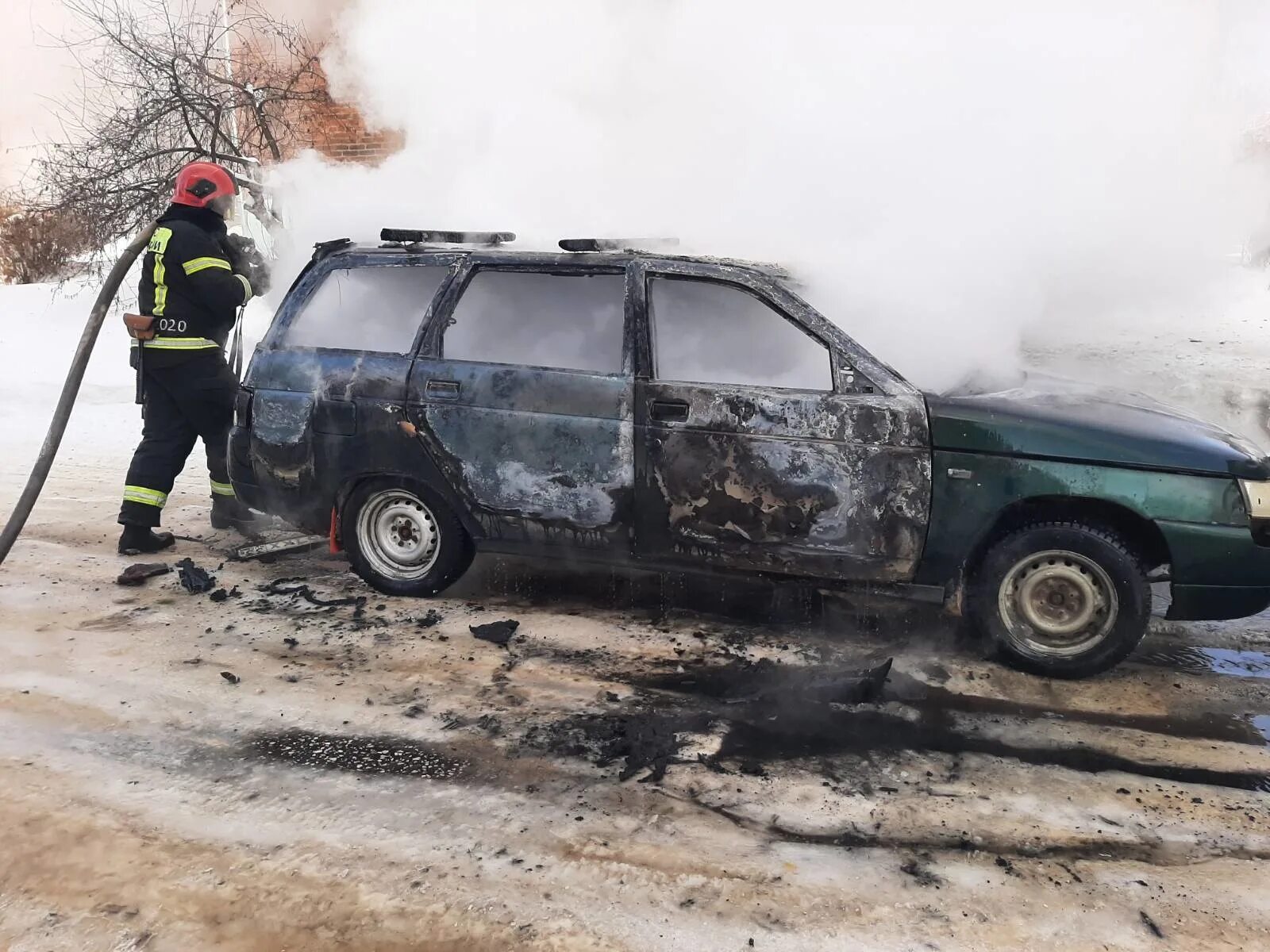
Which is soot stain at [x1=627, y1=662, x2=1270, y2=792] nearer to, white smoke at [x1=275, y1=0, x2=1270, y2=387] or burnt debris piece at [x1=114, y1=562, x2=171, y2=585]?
white smoke at [x1=275, y1=0, x2=1270, y2=387]

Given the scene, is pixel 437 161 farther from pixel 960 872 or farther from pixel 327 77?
pixel 960 872

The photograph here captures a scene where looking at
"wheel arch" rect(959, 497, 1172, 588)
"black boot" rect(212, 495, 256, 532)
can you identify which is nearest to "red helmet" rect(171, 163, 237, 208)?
"black boot" rect(212, 495, 256, 532)

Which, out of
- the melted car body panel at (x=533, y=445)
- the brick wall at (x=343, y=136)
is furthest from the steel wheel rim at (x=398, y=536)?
the brick wall at (x=343, y=136)

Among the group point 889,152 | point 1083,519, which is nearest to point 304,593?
point 1083,519

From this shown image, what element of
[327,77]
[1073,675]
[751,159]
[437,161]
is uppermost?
[327,77]

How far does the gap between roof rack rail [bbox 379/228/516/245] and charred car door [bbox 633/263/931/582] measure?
951 mm

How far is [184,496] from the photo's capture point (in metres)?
6.22

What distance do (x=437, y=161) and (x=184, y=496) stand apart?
132 inches

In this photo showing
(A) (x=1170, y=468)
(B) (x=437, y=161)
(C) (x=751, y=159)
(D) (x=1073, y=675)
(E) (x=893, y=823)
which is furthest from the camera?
(B) (x=437, y=161)

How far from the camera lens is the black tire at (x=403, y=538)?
4.28 metres

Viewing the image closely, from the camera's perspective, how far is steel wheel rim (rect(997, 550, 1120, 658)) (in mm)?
3551

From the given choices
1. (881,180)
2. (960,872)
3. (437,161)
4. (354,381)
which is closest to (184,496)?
(354,381)

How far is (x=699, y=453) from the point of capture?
3742mm

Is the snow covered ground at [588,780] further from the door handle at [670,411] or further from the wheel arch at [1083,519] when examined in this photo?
the door handle at [670,411]
